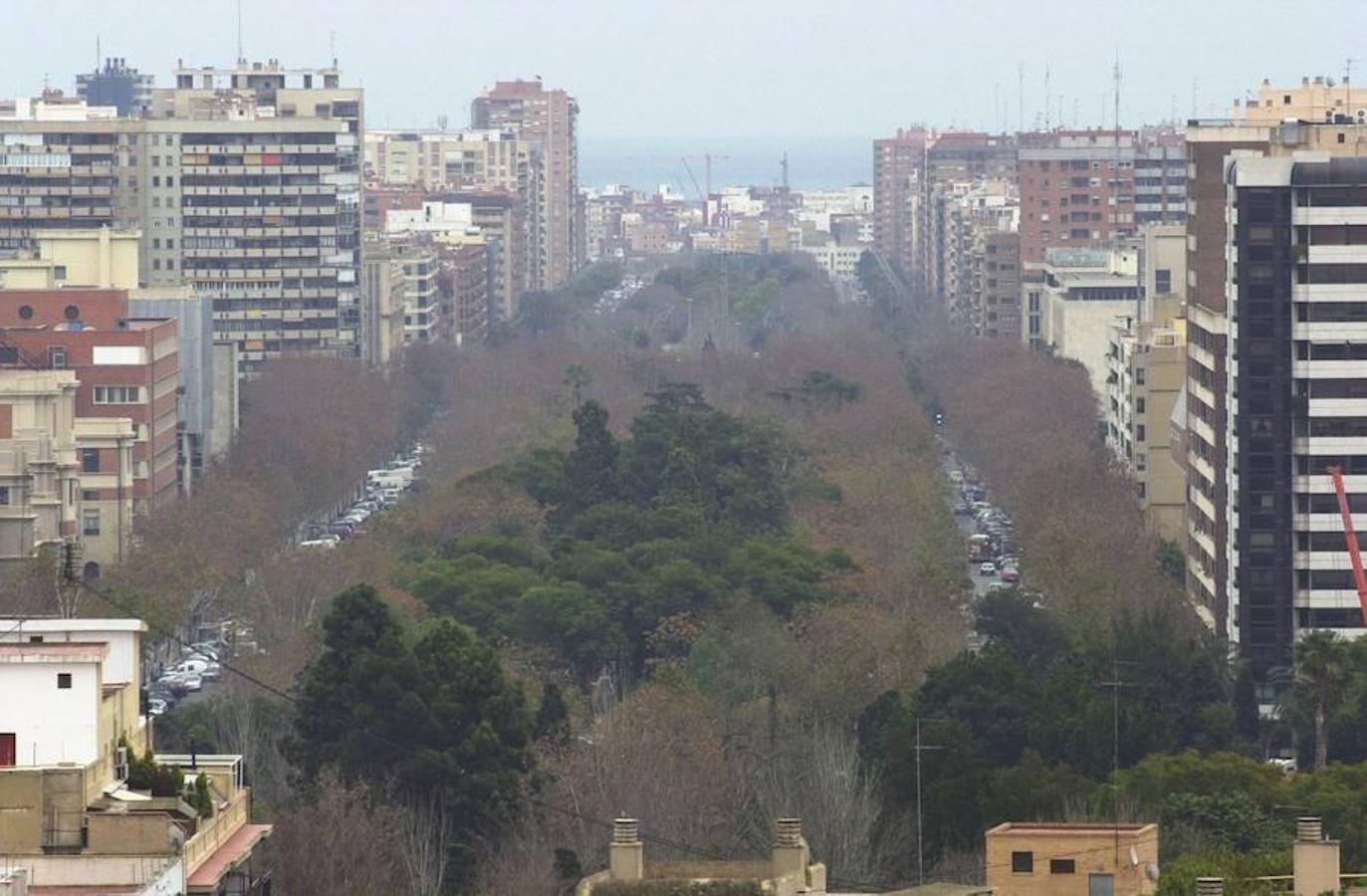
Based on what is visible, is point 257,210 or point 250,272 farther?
point 257,210

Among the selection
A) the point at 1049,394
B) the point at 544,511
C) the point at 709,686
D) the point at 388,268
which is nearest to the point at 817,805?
the point at 709,686

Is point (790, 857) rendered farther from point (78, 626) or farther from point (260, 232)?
point (260, 232)

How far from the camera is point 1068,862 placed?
4912cm

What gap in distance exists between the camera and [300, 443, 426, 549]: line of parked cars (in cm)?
11619

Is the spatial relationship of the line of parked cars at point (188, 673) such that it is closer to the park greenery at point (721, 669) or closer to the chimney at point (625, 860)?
the park greenery at point (721, 669)

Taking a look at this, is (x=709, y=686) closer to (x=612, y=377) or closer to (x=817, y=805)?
(x=817, y=805)

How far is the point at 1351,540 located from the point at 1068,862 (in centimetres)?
3635

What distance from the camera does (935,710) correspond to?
69.1 m

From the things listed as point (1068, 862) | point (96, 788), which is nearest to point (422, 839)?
point (1068, 862)

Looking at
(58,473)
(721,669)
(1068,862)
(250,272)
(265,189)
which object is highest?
(265,189)

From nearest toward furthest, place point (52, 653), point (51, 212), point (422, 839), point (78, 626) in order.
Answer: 1. point (52, 653)
2. point (78, 626)
3. point (422, 839)
4. point (51, 212)

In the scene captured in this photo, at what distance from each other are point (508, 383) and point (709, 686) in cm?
9442

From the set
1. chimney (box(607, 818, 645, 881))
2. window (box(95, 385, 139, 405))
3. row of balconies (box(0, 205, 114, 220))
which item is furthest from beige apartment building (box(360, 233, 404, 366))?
chimney (box(607, 818, 645, 881))

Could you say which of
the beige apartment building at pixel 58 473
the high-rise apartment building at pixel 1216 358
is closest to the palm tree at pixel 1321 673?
the high-rise apartment building at pixel 1216 358
